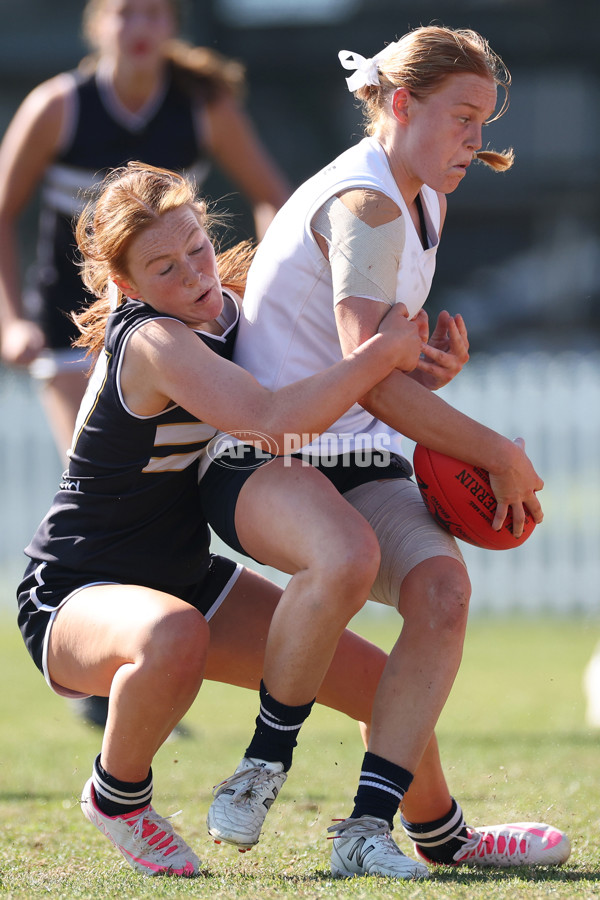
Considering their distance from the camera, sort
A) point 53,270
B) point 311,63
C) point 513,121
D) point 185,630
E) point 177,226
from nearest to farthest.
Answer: point 185,630
point 177,226
point 53,270
point 311,63
point 513,121

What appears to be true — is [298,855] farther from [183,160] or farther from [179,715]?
[183,160]

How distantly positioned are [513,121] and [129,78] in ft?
64.0

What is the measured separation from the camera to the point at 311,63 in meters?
21.1

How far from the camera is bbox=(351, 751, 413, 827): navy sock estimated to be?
2.68 m

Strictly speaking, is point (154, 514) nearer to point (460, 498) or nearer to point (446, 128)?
point (460, 498)

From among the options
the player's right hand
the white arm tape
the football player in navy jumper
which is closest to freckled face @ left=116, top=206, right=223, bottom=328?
the football player in navy jumper

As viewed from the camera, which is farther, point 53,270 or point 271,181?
point 271,181

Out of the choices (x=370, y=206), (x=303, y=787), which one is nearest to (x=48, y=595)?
(x=370, y=206)

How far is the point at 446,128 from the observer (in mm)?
2912

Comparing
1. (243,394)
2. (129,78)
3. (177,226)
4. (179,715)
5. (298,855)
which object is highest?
(129,78)

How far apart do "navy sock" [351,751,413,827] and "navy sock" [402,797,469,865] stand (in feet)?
1.01

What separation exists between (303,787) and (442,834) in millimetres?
1090

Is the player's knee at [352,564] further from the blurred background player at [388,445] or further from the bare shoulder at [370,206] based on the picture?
the bare shoulder at [370,206]

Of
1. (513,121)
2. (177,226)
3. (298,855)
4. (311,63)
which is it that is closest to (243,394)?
(177,226)
